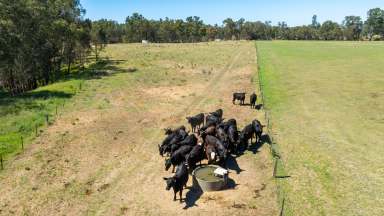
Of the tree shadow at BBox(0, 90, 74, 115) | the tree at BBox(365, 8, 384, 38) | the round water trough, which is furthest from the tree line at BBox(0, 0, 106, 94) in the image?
the tree at BBox(365, 8, 384, 38)

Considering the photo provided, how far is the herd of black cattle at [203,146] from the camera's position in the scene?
17.8 metres

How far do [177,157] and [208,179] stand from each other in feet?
8.66

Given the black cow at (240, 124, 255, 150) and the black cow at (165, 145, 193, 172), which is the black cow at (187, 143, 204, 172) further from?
the black cow at (240, 124, 255, 150)

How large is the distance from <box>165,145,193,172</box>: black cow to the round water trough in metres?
1.66

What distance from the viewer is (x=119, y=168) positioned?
20516mm

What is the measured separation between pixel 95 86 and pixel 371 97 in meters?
28.4

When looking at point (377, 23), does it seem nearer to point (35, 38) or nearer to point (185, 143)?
point (35, 38)

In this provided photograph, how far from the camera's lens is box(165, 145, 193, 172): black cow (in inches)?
770

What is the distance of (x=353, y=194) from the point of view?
660 inches

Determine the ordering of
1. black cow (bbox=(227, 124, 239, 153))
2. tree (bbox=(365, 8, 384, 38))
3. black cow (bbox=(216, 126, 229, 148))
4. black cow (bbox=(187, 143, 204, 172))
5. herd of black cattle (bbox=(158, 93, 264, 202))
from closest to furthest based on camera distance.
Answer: herd of black cattle (bbox=(158, 93, 264, 202)), black cow (bbox=(187, 143, 204, 172)), black cow (bbox=(216, 126, 229, 148)), black cow (bbox=(227, 124, 239, 153)), tree (bbox=(365, 8, 384, 38))

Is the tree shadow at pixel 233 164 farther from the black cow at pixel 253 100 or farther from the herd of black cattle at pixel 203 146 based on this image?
the black cow at pixel 253 100

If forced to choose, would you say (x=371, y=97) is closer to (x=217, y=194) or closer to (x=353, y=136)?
(x=353, y=136)

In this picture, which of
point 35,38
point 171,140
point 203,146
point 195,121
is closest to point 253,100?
point 195,121

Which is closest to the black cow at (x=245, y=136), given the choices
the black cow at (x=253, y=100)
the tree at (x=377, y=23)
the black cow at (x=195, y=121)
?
the black cow at (x=195, y=121)
